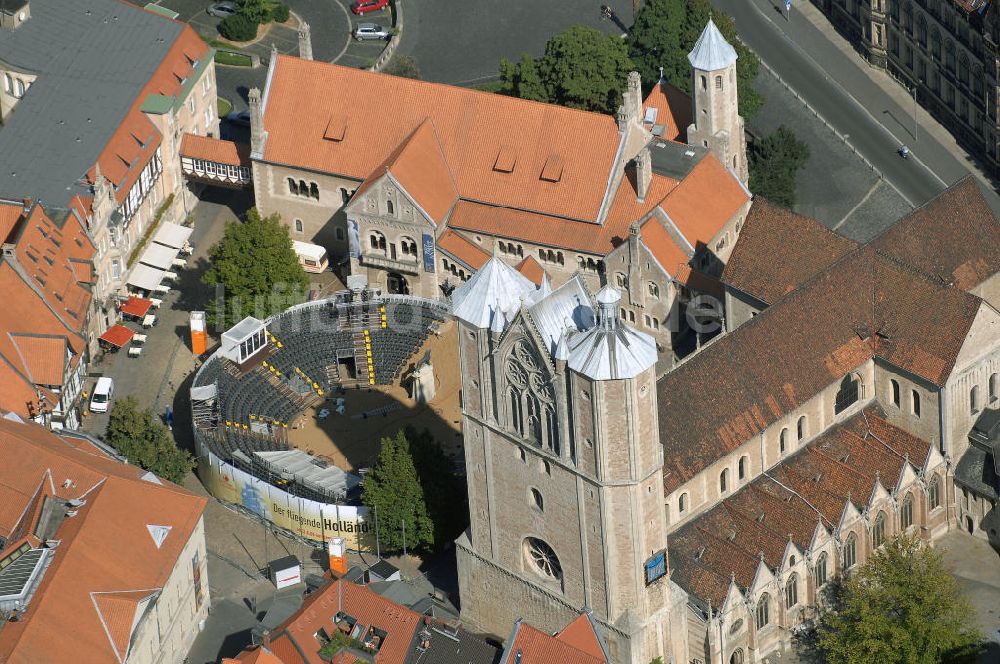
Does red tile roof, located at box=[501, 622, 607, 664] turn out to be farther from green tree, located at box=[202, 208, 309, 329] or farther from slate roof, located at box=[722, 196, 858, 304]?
green tree, located at box=[202, 208, 309, 329]

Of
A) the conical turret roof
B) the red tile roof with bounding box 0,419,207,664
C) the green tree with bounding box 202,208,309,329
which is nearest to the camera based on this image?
the red tile roof with bounding box 0,419,207,664

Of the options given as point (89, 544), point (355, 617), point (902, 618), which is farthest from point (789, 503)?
point (89, 544)

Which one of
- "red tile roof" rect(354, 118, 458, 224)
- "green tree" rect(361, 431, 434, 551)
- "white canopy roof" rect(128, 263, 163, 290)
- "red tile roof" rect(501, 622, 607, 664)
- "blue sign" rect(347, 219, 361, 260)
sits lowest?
"red tile roof" rect(501, 622, 607, 664)

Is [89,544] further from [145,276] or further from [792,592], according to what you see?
[145,276]

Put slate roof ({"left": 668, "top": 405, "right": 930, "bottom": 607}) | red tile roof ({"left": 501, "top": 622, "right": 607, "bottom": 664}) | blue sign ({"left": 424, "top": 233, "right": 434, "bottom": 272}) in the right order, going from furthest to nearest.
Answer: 1. blue sign ({"left": 424, "top": 233, "right": 434, "bottom": 272})
2. slate roof ({"left": 668, "top": 405, "right": 930, "bottom": 607})
3. red tile roof ({"left": 501, "top": 622, "right": 607, "bottom": 664})

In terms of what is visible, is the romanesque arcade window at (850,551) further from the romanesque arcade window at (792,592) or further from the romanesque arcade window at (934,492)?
the romanesque arcade window at (934,492)

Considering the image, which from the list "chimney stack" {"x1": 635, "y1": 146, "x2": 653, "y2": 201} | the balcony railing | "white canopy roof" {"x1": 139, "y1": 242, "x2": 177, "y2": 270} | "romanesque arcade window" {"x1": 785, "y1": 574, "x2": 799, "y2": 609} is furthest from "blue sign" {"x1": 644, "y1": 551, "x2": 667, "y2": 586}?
"white canopy roof" {"x1": 139, "y1": 242, "x2": 177, "y2": 270}
